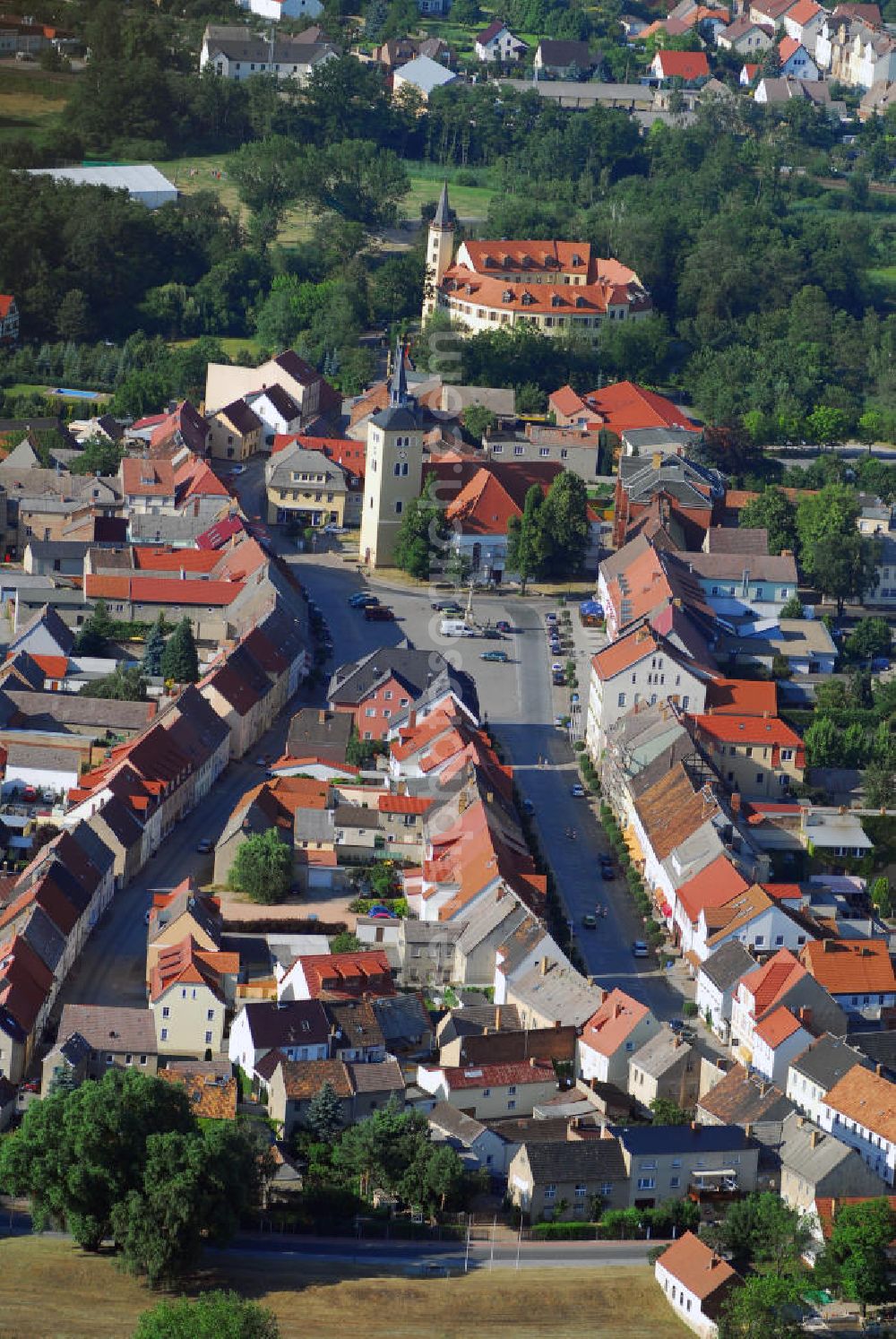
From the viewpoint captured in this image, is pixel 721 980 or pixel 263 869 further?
pixel 263 869

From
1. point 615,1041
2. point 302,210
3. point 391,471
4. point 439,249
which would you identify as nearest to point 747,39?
point 302,210

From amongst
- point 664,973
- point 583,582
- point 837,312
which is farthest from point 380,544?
point 837,312

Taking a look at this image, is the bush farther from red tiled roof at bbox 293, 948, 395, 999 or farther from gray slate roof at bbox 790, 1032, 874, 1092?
red tiled roof at bbox 293, 948, 395, 999

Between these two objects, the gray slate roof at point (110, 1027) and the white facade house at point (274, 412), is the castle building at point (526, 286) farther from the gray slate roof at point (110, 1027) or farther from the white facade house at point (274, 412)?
the gray slate roof at point (110, 1027)

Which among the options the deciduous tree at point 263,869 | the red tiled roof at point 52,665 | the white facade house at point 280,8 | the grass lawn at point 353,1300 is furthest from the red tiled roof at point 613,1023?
the white facade house at point 280,8

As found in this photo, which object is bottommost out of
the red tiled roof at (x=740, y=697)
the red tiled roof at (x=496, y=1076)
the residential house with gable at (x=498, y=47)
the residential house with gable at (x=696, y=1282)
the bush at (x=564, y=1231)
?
the bush at (x=564, y=1231)

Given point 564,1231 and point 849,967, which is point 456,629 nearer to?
point 849,967
